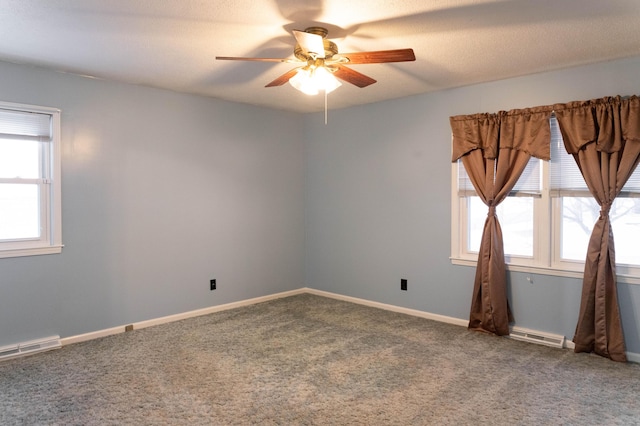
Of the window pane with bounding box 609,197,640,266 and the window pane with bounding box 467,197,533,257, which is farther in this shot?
the window pane with bounding box 467,197,533,257

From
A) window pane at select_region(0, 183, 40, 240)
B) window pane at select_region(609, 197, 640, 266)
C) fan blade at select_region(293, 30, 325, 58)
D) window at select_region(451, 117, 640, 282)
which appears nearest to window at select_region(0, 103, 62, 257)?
window pane at select_region(0, 183, 40, 240)

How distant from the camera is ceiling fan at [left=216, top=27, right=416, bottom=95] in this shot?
2.67 meters

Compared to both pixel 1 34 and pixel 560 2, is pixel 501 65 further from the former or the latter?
pixel 1 34

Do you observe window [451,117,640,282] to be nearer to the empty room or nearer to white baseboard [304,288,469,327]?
the empty room

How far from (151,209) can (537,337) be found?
374cm

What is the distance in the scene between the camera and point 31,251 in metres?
3.67

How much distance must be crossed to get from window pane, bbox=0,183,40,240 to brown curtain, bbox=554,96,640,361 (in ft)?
14.7

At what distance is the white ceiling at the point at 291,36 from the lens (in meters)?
2.54

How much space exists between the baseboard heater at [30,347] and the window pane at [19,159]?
1.36 metres

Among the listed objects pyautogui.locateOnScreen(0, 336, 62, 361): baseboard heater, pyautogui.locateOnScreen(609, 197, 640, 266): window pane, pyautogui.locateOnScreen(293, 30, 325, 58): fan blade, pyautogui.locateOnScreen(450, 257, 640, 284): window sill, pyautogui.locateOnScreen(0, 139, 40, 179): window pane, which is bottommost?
pyautogui.locateOnScreen(0, 336, 62, 361): baseboard heater

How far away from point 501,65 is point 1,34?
3636 millimetres

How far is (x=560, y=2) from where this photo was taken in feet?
8.16

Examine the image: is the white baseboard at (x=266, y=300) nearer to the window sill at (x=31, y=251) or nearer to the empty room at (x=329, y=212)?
the empty room at (x=329, y=212)

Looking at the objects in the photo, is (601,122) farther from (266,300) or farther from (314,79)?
(266,300)
